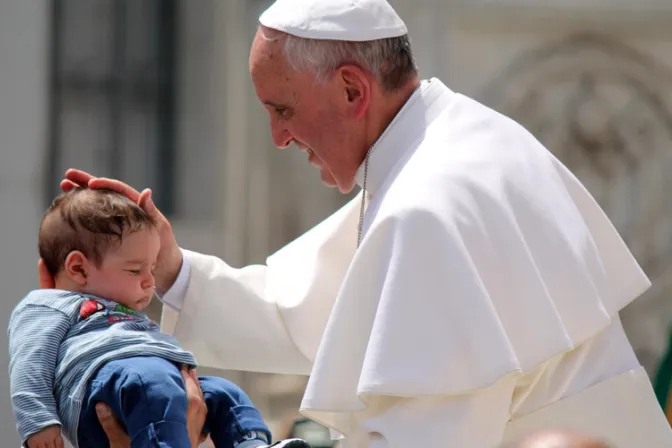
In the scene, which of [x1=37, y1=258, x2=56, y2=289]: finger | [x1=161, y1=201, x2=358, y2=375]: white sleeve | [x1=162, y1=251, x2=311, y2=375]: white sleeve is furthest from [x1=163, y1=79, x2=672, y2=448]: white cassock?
[x1=37, y1=258, x2=56, y2=289]: finger

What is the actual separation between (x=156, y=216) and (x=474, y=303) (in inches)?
40.0

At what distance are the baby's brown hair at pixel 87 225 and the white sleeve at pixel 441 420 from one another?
764 millimetres

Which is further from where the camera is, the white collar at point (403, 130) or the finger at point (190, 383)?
the white collar at point (403, 130)

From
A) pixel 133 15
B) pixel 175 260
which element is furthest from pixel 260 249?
pixel 175 260

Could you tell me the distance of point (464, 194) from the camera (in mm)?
3789

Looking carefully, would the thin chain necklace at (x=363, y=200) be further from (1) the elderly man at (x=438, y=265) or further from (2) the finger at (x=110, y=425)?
(2) the finger at (x=110, y=425)

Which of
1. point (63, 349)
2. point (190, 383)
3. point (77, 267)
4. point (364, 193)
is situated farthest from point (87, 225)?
point (364, 193)

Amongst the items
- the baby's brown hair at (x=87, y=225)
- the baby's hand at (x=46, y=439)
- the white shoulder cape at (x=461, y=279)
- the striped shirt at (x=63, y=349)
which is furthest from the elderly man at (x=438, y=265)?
the baby's hand at (x=46, y=439)

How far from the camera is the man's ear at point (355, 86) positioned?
4.07 meters

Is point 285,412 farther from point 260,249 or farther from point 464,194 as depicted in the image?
point 464,194

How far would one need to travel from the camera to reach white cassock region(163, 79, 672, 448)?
11.7 ft

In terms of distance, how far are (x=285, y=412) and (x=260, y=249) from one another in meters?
0.92

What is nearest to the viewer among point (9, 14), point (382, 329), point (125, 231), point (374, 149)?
point (382, 329)

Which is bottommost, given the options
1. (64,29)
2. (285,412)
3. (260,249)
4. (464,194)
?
(285,412)
